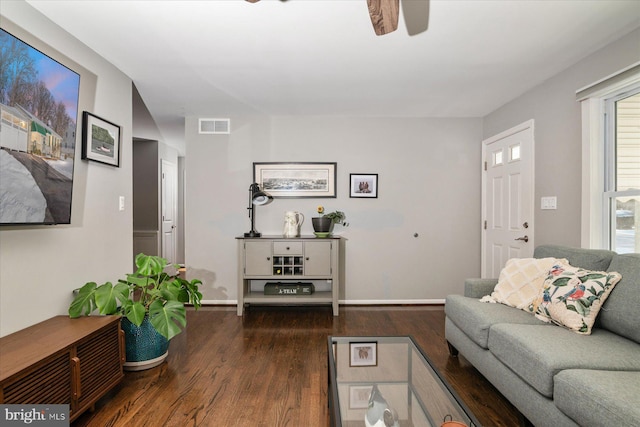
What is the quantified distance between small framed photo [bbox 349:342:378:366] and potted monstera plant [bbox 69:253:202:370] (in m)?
1.04

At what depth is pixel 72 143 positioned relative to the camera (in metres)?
2.27

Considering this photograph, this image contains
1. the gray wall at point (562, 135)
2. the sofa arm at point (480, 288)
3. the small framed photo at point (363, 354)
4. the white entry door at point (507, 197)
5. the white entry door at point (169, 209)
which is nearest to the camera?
the small framed photo at point (363, 354)

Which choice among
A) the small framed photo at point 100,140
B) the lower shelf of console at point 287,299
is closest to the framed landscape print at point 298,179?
the lower shelf of console at point 287,299

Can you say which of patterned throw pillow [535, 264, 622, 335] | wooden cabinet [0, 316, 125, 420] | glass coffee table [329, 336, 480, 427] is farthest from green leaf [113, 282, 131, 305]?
patterned throw pillow [535, 264, 622, 335]

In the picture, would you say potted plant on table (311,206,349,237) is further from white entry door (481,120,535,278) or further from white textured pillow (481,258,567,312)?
white textured pillow (481,258,567,312)

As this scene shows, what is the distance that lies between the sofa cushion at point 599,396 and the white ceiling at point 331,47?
1.94 meters

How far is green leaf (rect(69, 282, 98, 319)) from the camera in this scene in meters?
2.17

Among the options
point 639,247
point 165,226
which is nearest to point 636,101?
point 639,247

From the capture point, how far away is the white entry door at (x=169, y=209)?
19.9 ft

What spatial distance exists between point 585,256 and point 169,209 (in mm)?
5932

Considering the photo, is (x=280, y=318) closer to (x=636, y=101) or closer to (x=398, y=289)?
(x=398, y=289)

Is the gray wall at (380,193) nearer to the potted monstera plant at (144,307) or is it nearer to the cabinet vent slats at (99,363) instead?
the potted monstera plant at (144,307)

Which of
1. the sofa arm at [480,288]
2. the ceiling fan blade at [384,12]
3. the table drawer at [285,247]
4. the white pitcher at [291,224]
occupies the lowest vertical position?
the sofa arm at [480,288]

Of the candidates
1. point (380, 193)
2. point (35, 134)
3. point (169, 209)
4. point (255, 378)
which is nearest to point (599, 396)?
point (255, 378)
